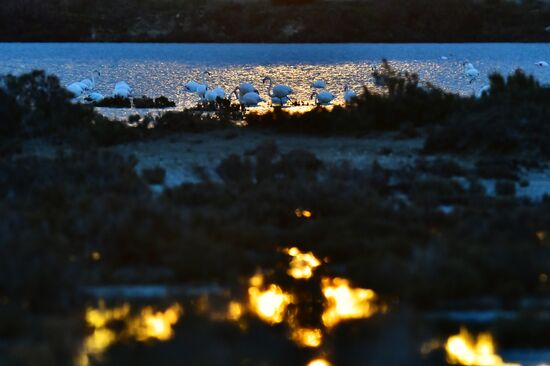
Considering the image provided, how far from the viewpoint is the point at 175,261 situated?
312 inches

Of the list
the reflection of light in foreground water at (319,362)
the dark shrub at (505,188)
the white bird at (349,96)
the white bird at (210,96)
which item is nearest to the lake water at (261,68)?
the white bird at (210,96)

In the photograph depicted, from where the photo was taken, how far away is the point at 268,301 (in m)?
7.44

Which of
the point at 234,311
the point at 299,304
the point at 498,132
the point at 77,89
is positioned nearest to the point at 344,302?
the point at 299,304

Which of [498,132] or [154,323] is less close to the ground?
[154,323]

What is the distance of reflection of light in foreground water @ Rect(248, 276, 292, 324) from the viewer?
23.1 ft

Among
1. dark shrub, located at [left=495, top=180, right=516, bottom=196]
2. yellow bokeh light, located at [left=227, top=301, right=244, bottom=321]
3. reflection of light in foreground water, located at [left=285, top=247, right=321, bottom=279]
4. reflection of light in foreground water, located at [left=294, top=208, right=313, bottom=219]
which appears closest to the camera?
yellow bokeh light, located at [left=227, top=301, right=244, bottom=321]

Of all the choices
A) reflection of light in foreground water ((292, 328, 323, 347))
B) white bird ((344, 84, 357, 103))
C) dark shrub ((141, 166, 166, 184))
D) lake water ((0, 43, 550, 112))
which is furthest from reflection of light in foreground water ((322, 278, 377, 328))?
lake water ((0, 43, 550, 112))

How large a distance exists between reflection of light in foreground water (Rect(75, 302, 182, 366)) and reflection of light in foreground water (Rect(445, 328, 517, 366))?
71.9 inches

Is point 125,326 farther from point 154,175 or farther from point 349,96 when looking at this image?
point 349,96

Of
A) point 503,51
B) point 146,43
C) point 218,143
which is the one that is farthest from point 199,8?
point 218,143

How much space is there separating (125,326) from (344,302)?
→ 5.80 feet

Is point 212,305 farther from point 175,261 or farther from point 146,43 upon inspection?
point 146,43

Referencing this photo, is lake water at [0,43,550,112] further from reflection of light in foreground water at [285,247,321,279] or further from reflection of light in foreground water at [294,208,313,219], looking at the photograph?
reflection of light in foreground water at [285,247,321,279]

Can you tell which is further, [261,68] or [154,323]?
[261,68]
